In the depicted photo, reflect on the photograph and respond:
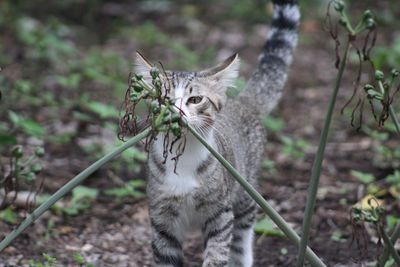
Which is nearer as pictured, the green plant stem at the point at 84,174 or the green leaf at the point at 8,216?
the green plant stem at the point at 84,174

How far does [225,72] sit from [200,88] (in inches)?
11.6

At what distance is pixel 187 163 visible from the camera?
4.35 m

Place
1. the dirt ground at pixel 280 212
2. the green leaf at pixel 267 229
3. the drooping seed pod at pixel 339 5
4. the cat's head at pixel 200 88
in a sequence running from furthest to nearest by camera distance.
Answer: the green leaf at pixel 267 229, the dirt ground at pixel 280 212, the cat's head at pixel 200 88, the drooping seed pod at pixel 339 5

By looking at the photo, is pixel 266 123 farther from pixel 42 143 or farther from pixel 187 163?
pixel 187 163

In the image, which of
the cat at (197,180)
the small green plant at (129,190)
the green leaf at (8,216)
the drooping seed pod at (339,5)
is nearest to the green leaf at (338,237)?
the cat at (197,180)

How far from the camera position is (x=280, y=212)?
6039mm

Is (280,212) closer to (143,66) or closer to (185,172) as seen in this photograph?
(185,172)

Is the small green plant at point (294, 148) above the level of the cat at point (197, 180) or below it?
above

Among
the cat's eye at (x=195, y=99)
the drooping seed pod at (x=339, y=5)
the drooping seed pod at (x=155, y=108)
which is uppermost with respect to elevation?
the cat's eye at (x=195, y=99)

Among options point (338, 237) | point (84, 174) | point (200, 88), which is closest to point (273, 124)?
point (338, 237)

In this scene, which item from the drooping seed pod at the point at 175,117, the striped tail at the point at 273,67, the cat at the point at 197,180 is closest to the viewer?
the drooping seed pod at the point at 175,117

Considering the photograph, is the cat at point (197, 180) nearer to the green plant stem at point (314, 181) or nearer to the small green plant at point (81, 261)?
the small green plant at point (81, 261)

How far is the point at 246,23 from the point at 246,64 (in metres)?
2.21

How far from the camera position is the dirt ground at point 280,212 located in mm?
5188
